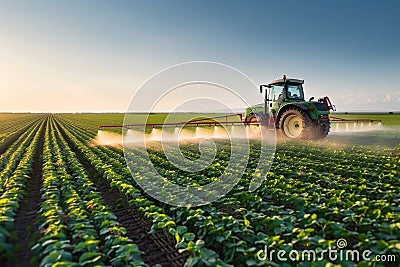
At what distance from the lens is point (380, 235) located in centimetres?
311

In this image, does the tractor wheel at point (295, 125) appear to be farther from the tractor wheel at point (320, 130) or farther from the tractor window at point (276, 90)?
the tractor window at point (276, 90)

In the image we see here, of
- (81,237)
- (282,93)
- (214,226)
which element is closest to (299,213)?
(214,226)

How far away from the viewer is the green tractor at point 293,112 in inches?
452

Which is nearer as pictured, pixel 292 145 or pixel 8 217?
pixel 8 217

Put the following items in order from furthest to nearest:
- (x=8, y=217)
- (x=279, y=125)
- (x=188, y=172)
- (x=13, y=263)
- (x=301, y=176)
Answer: (x=279, y=125) < (x=188, y=172) < (x=301, y=176) < (x=8, y=217) < (x=13, y=263)

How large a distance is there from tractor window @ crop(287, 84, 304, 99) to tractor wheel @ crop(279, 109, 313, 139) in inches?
40.5

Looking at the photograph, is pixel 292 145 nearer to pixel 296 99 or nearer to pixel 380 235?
pixel 296 99

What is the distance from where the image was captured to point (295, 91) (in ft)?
41.6

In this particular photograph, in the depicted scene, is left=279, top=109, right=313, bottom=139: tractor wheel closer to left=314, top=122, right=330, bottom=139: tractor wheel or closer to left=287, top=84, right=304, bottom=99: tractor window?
left=314, top=122, right=330, bottom=139: tractor wheel

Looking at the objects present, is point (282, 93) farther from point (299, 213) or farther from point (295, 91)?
point (299, 213)

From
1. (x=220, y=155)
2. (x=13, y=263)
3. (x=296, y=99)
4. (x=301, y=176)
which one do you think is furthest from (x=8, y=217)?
(x=296, y=99)

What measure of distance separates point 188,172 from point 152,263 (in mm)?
4004

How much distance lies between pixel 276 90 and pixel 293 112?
58.1 inches

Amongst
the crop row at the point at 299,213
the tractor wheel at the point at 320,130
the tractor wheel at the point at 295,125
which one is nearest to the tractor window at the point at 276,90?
the tractor wheel at the point at 295,125
